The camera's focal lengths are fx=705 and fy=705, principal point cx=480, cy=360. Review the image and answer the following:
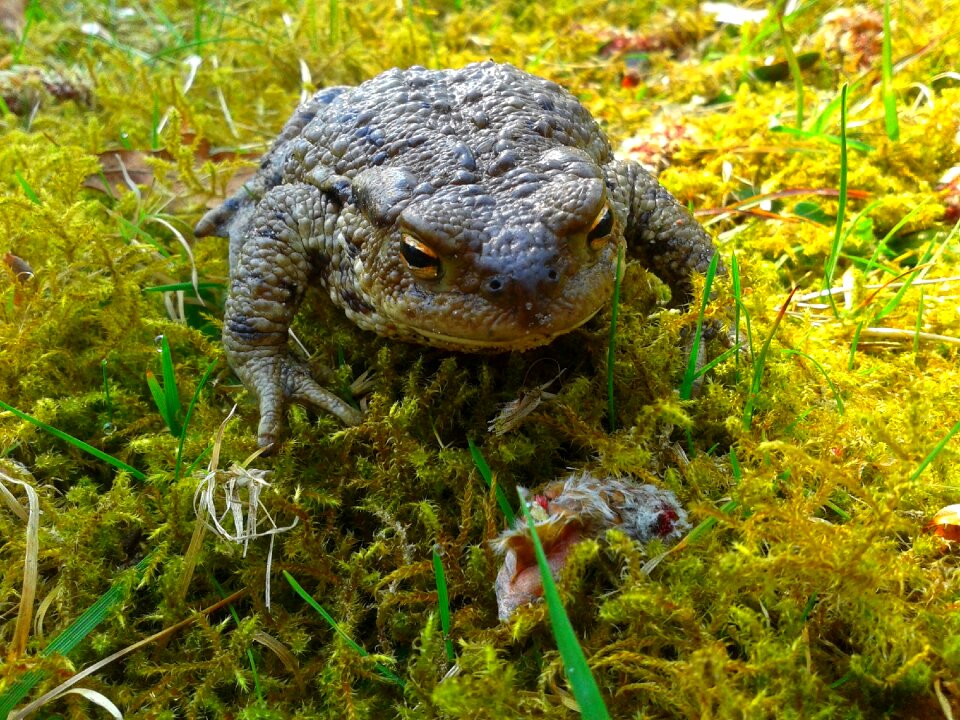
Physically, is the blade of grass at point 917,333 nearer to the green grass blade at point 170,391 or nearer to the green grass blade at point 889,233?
the green grass blade at point 889,233

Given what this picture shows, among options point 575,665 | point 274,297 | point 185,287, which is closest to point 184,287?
point 185,287

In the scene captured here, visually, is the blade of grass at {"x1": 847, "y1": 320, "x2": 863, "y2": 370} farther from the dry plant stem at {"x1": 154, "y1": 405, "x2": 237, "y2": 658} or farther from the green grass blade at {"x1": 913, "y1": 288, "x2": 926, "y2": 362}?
the dry plant stem at {"x1": 154, "y1": 405, "x2": 237, "y2": 658}

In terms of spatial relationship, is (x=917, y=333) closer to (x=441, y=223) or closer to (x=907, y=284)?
(x=907, y=284)

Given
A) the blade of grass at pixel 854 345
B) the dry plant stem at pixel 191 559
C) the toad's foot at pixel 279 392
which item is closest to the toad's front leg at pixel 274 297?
the toad's foot at pixel 279 392

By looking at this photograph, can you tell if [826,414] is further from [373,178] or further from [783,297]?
[373,178]

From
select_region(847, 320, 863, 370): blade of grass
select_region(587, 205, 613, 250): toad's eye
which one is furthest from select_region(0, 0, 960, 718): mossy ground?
select_region(587, 205, 613, 250): toad's eye
